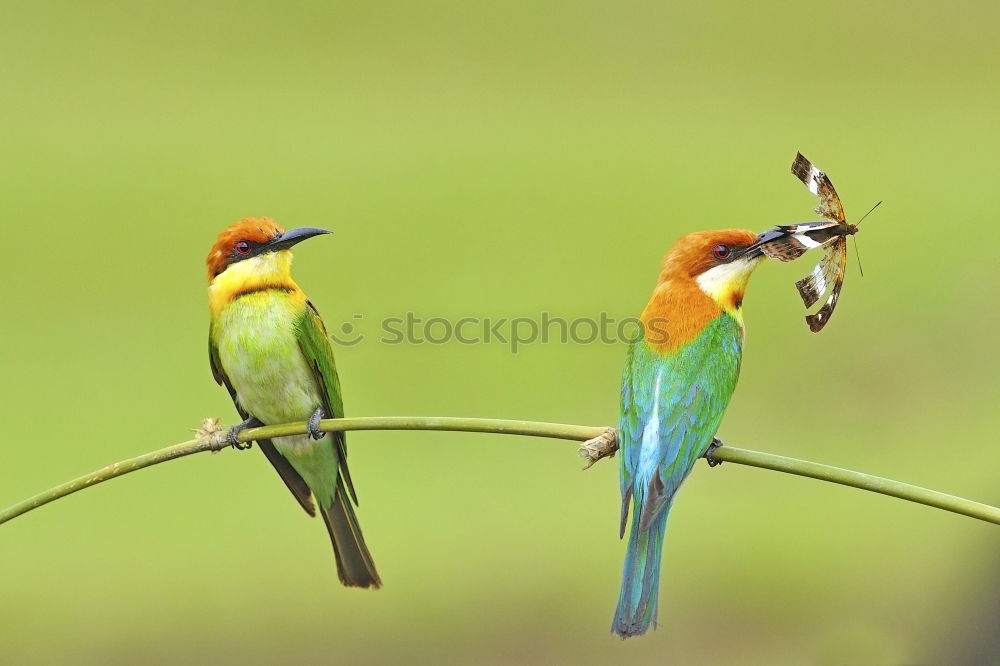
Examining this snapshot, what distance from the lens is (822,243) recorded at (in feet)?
3.34

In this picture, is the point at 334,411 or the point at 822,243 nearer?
the point at 822,243

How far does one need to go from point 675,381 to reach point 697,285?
0.16m

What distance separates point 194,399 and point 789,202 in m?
3.25

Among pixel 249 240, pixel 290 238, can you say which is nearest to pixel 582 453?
pixel 290 238

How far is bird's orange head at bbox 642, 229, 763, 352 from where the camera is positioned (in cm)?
154

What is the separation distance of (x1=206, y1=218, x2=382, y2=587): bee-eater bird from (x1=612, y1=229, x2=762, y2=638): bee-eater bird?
1.60ft

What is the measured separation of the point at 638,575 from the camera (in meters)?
1.37

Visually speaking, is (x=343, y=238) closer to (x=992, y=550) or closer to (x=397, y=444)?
(x=397, y=444)

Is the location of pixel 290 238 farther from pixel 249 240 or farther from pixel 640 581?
pixel 640 581

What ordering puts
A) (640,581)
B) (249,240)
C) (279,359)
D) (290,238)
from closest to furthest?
(640,581)
(290,238)
(249,240)
(279,359)

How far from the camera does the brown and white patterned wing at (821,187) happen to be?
96 centimetres

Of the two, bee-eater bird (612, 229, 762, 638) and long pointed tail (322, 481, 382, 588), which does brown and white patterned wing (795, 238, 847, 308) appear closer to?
bee-eater bird (612, 229, 762, 638)

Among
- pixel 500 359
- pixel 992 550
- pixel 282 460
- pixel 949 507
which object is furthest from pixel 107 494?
pixel 949 507

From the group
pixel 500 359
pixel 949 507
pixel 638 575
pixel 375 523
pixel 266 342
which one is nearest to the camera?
pixel 949 507
